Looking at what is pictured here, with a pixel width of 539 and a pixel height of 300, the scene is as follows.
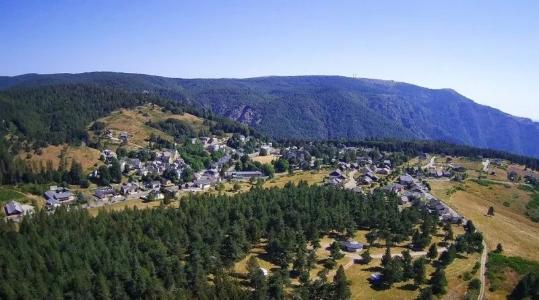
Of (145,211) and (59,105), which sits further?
(59,105)

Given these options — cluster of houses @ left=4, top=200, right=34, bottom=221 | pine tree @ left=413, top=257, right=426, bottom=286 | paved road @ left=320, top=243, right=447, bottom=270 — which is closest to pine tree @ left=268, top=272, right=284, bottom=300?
paved road @ left=320, top=243, right=447, bottom=270

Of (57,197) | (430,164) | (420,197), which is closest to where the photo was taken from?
(57,197)

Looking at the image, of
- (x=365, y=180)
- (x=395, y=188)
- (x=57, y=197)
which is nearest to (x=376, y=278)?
(x=395, y=188)

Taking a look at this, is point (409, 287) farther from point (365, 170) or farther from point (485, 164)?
point (485, 164)

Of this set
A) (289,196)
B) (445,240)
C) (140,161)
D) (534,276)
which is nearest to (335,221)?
(289,196)

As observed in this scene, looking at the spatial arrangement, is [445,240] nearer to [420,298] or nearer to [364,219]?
[364,219]

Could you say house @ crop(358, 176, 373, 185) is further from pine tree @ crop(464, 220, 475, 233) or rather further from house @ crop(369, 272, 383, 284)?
house @ crop(369, 272, 383, 284)
